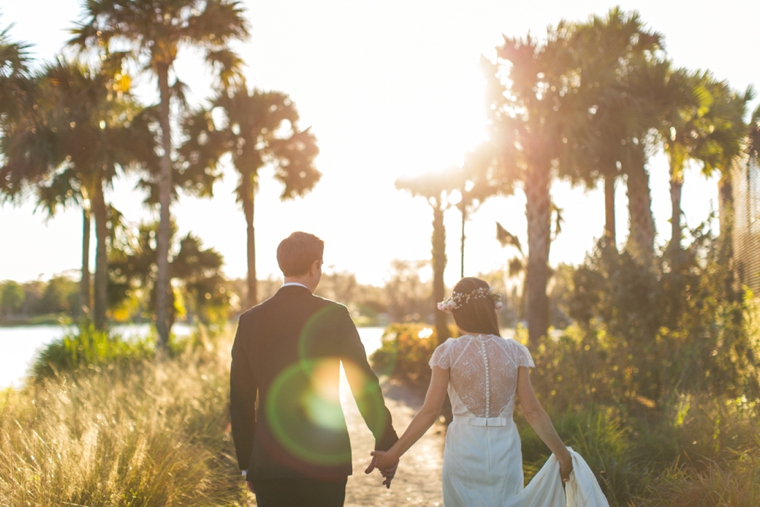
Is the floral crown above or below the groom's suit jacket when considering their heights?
above

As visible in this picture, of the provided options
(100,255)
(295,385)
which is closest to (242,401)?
(295,385)

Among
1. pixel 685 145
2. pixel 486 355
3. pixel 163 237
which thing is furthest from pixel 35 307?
pixel 486 355

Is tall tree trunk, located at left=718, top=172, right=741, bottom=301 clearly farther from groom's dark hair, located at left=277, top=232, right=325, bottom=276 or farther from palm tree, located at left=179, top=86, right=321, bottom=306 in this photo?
palm tree, located at left=179, top=86, right=321, bottom=306

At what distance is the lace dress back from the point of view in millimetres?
3654

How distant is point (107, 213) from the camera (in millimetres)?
18938

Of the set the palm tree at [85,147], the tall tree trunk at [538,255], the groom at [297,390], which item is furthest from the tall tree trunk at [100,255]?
the groom at [297,390]

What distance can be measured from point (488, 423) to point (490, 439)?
97 mm

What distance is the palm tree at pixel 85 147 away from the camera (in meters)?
16.8

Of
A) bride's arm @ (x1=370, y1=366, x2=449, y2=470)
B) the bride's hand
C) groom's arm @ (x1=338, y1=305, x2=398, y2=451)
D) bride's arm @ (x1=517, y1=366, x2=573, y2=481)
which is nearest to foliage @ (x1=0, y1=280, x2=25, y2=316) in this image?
bride's arm @ (x1=370, y1=366, x2=449, y2=470)

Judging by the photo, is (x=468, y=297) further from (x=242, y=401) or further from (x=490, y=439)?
(x=242, y=401)

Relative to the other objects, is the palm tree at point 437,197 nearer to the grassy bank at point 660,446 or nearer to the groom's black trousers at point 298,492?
the grassy bank at point 660,446

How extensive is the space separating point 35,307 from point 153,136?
49.5 meters

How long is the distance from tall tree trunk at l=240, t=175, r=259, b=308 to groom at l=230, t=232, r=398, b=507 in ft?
57.0

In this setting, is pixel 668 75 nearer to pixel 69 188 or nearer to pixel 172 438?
pixel 172 438
